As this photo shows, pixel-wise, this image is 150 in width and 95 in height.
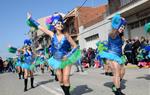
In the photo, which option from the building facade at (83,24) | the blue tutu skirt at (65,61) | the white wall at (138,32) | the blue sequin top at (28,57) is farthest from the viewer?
the building facade at (83,24)

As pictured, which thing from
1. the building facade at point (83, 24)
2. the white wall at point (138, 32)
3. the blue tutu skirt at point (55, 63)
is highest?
the building facade at point (83, 24)

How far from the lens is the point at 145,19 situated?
29125 mm

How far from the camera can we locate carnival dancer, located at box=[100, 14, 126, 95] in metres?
8.94

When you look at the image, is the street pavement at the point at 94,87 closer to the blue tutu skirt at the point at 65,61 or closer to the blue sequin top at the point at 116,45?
the blue sequin top at the point at 116,45

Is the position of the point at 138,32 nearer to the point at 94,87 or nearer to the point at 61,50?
the point at 94,87

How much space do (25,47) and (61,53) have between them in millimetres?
5150

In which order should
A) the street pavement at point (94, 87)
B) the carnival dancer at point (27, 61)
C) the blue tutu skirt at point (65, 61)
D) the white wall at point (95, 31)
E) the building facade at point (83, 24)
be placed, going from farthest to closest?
the building facade at point (83, 24)
the white wall at point (95, 31)
the carnival dancer at point (27, 61)
the street pavement at point (94, 87)
the blue tutu skirt at point (65, 61)

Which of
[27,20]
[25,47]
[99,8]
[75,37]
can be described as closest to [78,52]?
[27,20]

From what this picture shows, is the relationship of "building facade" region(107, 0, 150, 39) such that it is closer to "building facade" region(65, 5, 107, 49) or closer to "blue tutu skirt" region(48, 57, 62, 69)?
"building facade" region(65, 5, 107, 49)

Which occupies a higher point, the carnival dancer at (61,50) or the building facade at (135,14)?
the building facade at (135,14)

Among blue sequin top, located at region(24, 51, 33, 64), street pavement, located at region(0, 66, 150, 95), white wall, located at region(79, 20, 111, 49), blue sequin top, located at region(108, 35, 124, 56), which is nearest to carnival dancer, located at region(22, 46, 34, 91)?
blue sequin top, located at region(24, 51, 33, 64)

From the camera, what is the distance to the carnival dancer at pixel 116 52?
894cm

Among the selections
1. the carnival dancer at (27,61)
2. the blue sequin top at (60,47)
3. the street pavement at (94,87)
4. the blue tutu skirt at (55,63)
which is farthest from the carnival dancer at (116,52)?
the carnival dancer at (27,61)

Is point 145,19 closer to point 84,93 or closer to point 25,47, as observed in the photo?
point 25,47
